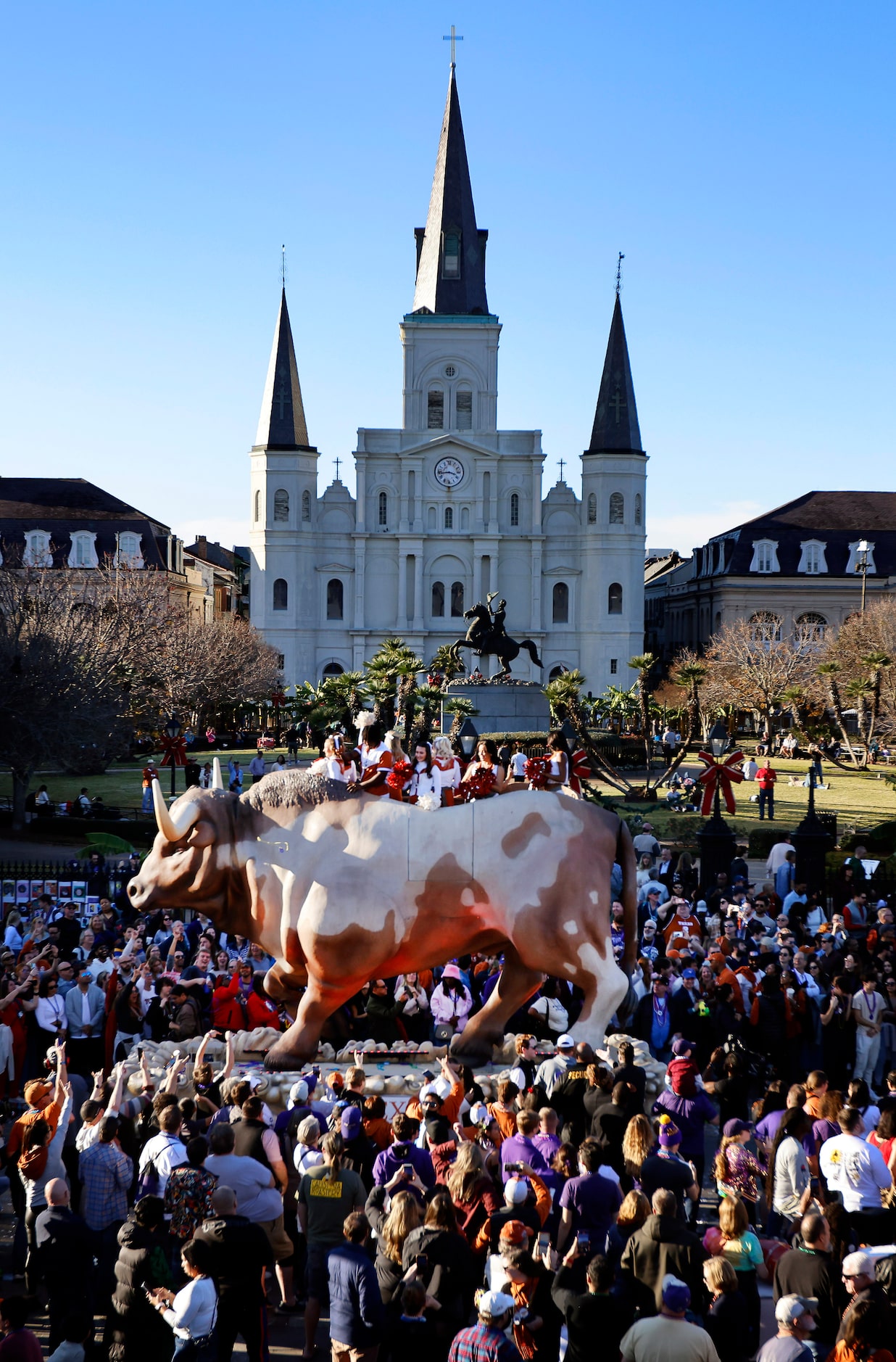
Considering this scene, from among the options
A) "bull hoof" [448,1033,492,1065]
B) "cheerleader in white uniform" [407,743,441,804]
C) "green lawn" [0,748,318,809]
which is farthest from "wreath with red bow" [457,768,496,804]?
"green lawn" [0,748,318,809]

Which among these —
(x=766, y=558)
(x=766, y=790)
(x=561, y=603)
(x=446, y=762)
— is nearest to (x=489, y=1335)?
(x=446, y=762)

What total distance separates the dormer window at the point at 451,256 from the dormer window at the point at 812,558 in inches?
1078

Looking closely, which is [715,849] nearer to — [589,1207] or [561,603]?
[589,1207]

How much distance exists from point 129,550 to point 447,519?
19002 millimetres

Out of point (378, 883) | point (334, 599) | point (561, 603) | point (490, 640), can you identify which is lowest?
point (378, 883)

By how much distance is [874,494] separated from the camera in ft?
273

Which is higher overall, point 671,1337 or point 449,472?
point 449,472

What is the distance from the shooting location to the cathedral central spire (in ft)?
258

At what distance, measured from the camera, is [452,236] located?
78.6 meters

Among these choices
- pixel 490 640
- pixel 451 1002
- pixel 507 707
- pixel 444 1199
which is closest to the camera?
pixel 444 1199

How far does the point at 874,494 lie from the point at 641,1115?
81.3 meters

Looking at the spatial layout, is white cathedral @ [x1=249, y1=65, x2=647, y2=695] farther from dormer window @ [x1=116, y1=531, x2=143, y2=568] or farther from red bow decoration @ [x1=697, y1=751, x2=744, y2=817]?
red bow decoration @ [x1=697, y1=751, x2=744, y2=817]

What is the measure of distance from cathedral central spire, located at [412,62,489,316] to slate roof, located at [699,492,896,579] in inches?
862

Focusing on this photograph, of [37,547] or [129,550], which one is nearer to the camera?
[37,547]
